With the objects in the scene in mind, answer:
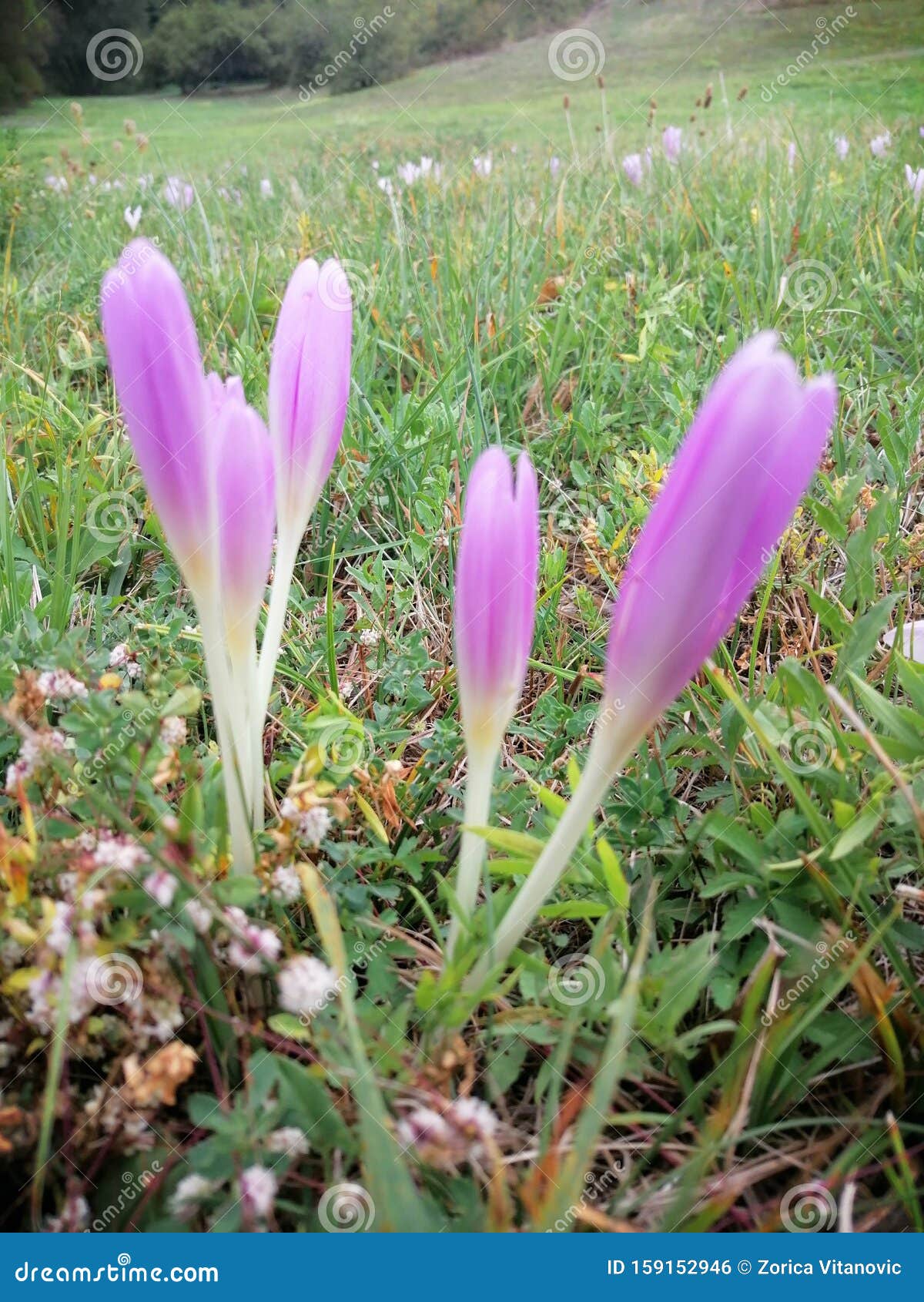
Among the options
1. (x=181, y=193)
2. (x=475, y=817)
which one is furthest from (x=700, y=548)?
(x=181, y=193)

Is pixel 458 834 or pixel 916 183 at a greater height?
pixel 916 183

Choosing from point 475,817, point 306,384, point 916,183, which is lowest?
point 475,817

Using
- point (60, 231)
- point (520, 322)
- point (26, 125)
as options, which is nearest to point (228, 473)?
point (520, 322)

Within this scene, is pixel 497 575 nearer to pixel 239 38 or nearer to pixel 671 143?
pixel 671 143

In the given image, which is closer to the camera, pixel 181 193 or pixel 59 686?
pixel 59 686

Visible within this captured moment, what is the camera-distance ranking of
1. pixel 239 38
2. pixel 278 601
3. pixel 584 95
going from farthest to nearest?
pixel 584 95
pixel 239 38
pixel 278 601

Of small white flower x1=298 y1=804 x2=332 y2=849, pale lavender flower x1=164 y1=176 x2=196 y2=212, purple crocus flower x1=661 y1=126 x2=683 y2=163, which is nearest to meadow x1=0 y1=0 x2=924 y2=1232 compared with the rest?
small white flower x1=298 y1=804 x2=332 y2=849
